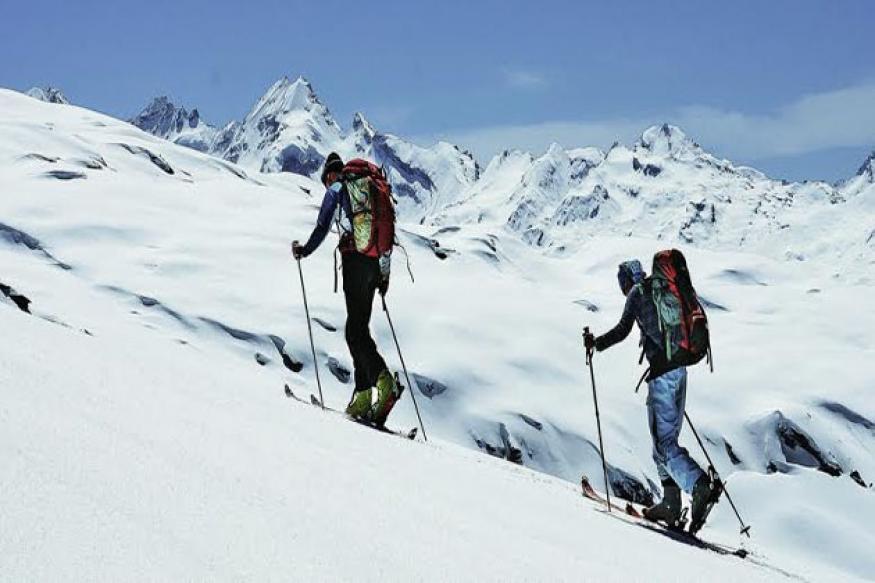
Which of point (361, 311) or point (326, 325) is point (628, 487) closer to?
point (326, 325)

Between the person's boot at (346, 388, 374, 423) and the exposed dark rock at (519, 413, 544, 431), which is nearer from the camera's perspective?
the person's boot at (346, 388, 374, 423)

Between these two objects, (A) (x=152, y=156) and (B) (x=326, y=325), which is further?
(A) (x=152, y=156)

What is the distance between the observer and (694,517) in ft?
27.3

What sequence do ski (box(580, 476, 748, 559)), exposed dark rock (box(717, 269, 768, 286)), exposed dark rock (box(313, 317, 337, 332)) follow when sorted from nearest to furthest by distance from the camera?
ski (box(580, 476, 748, 559)) → exposed dark rock (box(313, 317, 337, 332)) → exposed dark rock (box(717, 269, 768, 286))

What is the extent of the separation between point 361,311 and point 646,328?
283 centimetres

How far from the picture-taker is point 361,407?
29.9 feet

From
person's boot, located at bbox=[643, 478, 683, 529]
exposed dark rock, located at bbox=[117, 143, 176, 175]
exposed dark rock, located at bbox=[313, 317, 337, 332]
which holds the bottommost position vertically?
person's boot, located at bbox=[643, 478, 683, 529]

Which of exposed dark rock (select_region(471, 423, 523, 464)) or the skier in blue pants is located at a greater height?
the skier in blue pants

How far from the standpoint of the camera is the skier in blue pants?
27.1ft

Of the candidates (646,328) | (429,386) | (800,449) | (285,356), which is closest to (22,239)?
(285,356)

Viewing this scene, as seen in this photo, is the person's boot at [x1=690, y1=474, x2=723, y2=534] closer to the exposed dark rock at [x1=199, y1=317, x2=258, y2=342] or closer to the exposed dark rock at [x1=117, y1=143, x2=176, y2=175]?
the exposed dark rock at [x1=199, y1=317, x2=258, y2=342]

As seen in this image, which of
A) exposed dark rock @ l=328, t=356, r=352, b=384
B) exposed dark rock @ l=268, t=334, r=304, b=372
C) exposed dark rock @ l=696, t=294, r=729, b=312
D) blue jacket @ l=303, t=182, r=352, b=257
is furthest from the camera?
exposed dark rock @ l=696, t=294, r=729, b=312

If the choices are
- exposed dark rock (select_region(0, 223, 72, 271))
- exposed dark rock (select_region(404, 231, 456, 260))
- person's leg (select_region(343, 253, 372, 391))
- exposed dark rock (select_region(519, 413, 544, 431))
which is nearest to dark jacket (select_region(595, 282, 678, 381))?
person's leg (select_region(343, 253, 372, 391))

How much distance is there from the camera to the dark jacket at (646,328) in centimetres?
835
